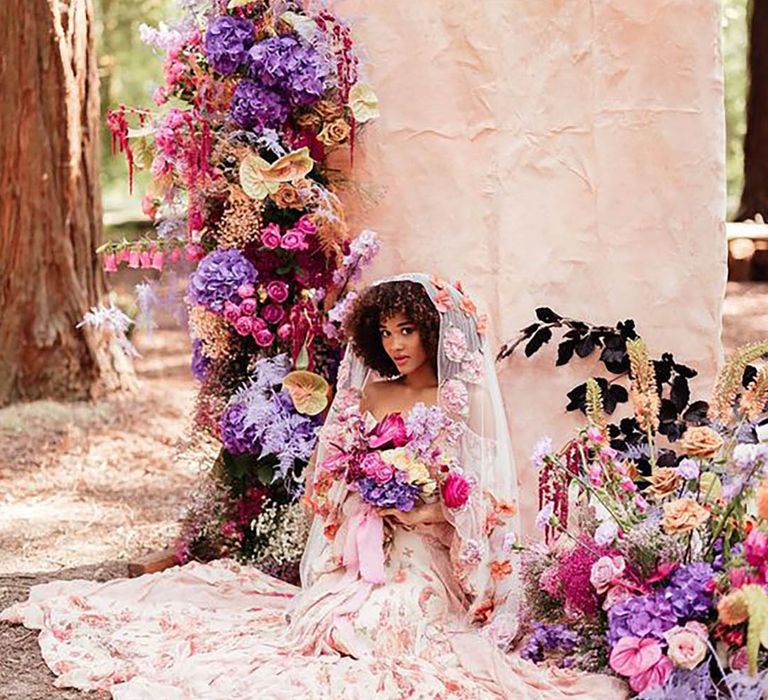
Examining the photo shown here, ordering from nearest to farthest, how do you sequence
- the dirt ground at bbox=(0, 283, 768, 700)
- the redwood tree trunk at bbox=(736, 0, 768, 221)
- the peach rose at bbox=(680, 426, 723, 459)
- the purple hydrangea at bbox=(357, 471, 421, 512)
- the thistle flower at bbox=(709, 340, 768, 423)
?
1. the peach rose at bbox=(680, 426, 723, 459)
2. the thistle flower at bbox=(709, 340, 768, 423)
3. the purple hydrangea at bbox=(357, 471, 421, 512)
4. the dirt ground at bbox=(0, 283, 768, 700)
5. the redwood tree trunk at bbox=(736, 0, 768, 221)

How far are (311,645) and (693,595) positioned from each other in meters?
1.18

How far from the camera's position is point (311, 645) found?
4.51 metres

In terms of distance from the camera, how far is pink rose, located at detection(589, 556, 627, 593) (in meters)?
4.16

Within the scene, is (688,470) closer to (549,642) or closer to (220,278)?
(549,642)

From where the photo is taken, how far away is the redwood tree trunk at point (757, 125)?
12586 mm

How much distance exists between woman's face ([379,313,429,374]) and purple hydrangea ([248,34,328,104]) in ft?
2.98

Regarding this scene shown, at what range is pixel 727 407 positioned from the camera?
4.28 meters

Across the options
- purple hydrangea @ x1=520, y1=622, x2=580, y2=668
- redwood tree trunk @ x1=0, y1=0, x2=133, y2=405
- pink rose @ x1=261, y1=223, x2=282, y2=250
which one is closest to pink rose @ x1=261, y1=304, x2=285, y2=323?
pink rose @ x1=261, y1=223, x2=282, y2=250

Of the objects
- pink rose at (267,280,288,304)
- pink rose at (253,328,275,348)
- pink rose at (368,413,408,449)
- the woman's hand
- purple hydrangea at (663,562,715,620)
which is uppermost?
pink rose at (267,280,288,304)

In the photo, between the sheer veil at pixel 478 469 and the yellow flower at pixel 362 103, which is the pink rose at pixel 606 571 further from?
the yellow flower at pixel 362 103

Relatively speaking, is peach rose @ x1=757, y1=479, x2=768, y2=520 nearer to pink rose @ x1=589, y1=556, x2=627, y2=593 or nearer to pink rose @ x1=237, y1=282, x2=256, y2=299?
pink rose @ x1=589, y1=556, x2=627, y2=593

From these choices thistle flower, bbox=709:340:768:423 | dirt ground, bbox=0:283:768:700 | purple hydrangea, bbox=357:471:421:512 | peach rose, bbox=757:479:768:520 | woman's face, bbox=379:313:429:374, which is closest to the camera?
peach rose, bbox=757:479:768:520

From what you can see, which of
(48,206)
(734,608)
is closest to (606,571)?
(734,608)

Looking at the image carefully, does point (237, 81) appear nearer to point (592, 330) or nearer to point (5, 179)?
point (592, 330)
